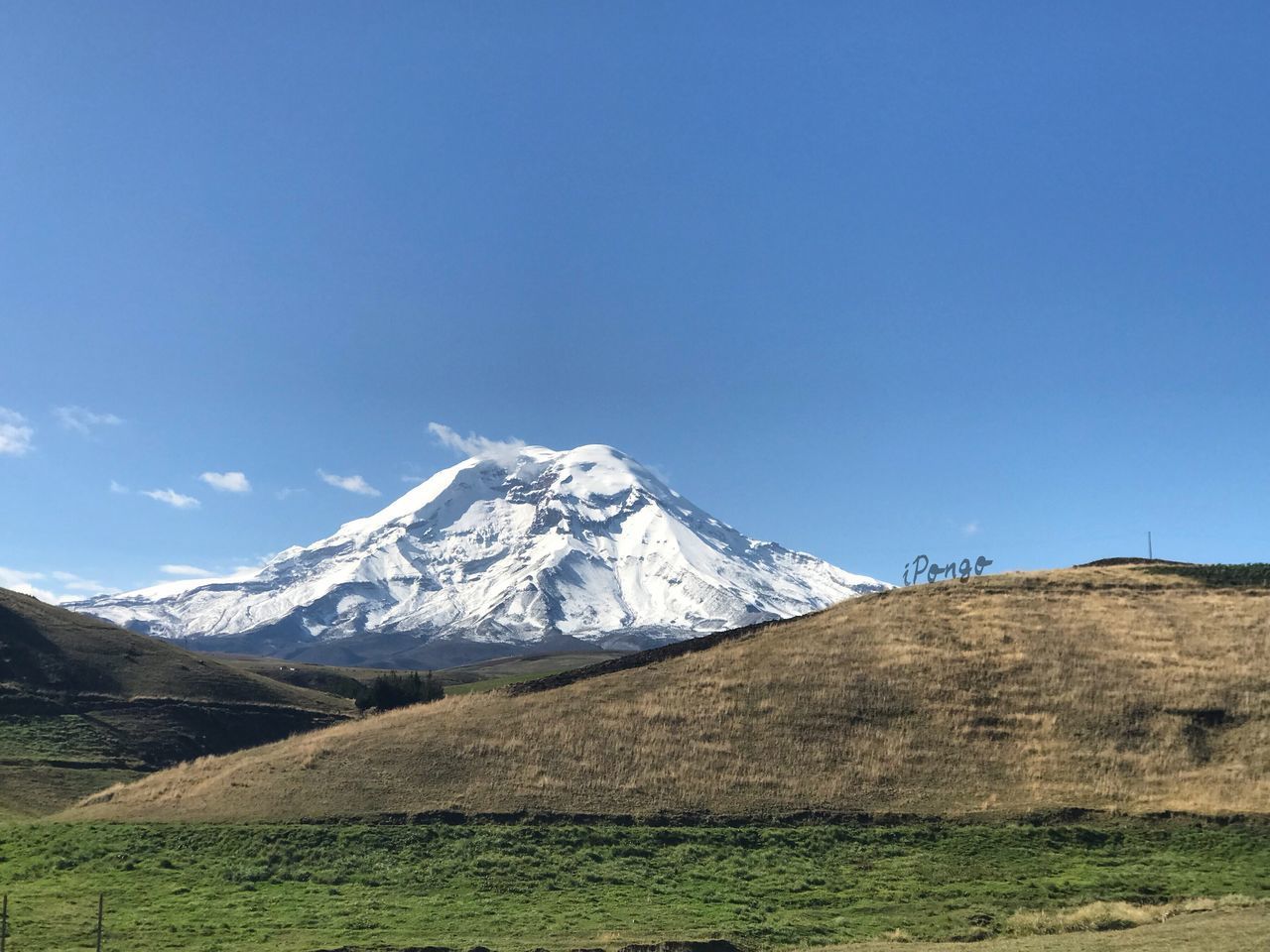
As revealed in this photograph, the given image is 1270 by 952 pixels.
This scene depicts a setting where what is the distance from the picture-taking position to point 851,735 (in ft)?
187

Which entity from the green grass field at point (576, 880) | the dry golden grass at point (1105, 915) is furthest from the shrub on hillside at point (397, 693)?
the dry golden grass at point (1105, 915)

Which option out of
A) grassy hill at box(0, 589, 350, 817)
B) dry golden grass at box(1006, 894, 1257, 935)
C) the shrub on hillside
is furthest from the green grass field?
the shrub on hillside

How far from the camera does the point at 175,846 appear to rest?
4434 cm

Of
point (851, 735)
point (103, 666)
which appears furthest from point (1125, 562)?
point (103, 666)

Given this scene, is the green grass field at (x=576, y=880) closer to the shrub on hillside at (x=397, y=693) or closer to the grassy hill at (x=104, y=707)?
the grassy hill at (x=104, y=707)

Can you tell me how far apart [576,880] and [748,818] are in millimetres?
10403

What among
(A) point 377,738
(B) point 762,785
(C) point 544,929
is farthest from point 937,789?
(A) point 377,738

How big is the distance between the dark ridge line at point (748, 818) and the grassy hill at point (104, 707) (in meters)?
25.1

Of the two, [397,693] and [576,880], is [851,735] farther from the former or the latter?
[397,693]

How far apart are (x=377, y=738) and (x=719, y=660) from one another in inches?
900

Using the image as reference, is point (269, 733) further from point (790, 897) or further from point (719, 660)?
point (790, 897)

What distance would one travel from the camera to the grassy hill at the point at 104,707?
239 ft

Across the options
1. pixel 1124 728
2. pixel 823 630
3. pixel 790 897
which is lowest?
pixel 790 897

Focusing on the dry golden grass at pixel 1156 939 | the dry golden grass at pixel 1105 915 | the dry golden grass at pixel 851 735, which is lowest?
the dry golden grass at pixel 1105 915
